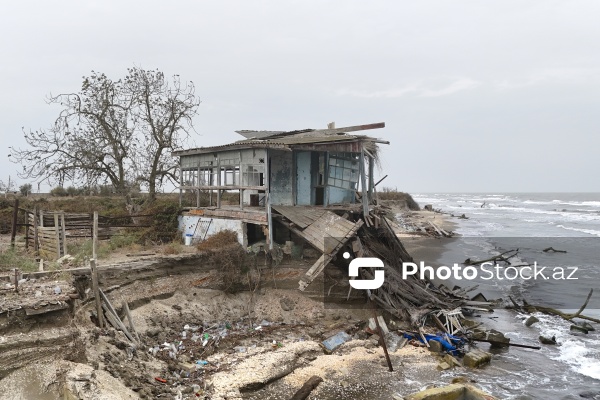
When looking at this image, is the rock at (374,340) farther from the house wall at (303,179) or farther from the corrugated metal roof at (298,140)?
the corrugated metal roof at (298,140)

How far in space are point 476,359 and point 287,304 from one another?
5982 mm

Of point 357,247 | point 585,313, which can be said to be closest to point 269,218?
point 357,247

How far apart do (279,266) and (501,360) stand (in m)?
7.56

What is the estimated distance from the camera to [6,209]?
22.2 m

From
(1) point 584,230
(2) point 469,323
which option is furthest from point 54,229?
(1) point 584,230

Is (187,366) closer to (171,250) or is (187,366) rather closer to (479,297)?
(171,250)

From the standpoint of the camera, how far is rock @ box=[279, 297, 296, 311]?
549 inches

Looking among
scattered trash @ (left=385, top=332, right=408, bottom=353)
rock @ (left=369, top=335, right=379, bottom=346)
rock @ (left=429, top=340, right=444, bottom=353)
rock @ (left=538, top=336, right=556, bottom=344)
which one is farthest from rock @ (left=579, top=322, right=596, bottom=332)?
rock @ (left=369, top=335, right=379, bottom=346)

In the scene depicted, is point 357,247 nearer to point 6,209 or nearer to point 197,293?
point 197,293

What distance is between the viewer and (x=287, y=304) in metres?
14.1

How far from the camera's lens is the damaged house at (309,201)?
47.3 feet

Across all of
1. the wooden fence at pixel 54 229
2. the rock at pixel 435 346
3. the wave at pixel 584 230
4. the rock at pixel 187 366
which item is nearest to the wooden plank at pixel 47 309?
the rock at pixel 187 366

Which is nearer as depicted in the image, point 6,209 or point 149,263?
point 149,263

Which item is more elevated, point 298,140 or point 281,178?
point 298,140
